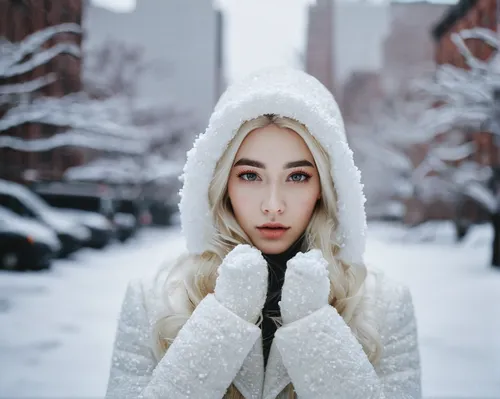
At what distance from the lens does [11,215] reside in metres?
6.60

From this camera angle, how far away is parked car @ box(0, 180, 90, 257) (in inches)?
227

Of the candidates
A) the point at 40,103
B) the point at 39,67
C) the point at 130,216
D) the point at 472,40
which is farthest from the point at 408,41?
the point at 130,216

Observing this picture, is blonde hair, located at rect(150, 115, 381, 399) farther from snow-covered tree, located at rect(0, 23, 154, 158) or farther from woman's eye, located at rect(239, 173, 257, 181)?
snow-covered tree, located at rect(0, 23, 154, 158)

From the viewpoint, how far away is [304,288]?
1.18m

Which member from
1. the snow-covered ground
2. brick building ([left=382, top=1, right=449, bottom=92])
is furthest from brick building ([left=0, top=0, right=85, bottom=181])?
brick building ([left=382, top=1, right=449, bottom=92])

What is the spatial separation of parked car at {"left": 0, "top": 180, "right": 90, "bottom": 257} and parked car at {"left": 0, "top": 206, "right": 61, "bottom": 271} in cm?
18

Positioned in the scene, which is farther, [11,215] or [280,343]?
[11,215]

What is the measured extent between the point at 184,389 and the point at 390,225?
12.9 m

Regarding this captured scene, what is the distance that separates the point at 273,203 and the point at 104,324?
13.0 feet

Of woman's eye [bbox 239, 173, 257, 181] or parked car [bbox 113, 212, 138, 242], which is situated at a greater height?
woman's eye [bbox 239, 173, 257, 181]

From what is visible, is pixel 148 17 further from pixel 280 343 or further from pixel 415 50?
pixel 280 343

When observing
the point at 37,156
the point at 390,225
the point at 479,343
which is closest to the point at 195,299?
the point at 479,343

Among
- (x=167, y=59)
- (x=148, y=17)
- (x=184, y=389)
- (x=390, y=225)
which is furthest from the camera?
(x=390, y=225)

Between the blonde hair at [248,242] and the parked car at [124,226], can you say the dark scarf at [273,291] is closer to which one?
the blonde hair at [248,242]
